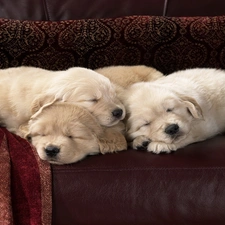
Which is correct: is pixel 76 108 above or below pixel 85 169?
above

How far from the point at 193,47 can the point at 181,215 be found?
107cm

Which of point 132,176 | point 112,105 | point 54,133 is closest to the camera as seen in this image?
point 132,176

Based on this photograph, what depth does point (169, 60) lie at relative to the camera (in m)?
2.15

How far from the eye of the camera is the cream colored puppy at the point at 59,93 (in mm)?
1514

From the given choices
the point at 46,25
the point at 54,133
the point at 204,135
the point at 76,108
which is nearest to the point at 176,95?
the point at 204,135

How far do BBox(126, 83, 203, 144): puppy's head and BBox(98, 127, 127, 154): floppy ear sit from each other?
0.09 metres

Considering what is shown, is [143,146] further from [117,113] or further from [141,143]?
[117,113]

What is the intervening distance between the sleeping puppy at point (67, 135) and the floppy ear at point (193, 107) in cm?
29

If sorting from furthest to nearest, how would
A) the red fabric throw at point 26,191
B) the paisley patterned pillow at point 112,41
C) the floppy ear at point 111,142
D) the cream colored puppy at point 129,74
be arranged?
the paisley patterned pillow at point 112,41 → the cream colored puppy at point 129,74 → the floppy ear at point 111,142 → the red fabric throw at point 26,191

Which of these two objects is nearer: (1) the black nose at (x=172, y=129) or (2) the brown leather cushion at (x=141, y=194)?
(2) the brown leather cushion at (x=141, y=194)

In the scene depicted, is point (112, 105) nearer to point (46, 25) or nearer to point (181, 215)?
point (181, 215)

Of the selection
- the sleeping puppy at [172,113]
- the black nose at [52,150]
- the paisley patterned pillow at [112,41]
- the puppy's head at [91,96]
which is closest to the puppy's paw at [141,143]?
the sleeping puppy at [172,113]

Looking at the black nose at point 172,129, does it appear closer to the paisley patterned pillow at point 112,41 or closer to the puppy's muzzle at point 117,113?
the puppy's muzzle at point 117,113

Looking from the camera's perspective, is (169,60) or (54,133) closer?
(54,133)
